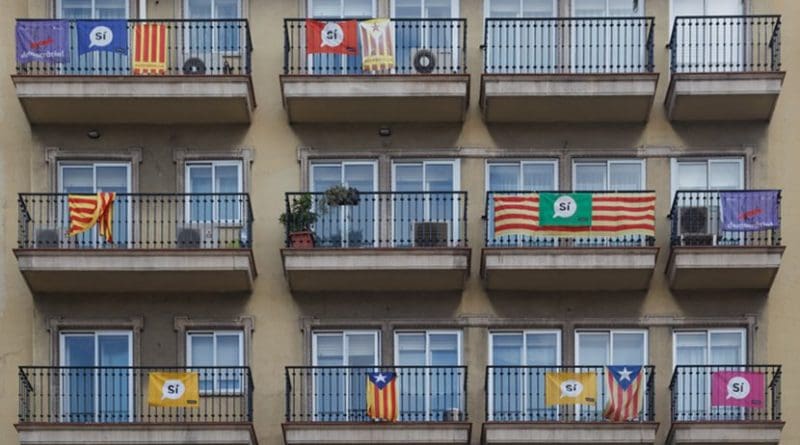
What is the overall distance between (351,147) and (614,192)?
5.04 m

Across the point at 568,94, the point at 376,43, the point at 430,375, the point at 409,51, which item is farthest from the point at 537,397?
the point at 376,43

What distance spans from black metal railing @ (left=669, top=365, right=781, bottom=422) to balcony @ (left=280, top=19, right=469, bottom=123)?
6553mm

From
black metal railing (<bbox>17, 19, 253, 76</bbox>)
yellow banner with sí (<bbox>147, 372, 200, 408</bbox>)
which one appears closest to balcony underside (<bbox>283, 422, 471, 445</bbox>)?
yellow banner with sí (<bbox>147, 372, 200, 408</bbox>)

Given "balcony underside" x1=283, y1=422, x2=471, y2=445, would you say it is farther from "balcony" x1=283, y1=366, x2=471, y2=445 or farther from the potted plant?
→ the potted plant

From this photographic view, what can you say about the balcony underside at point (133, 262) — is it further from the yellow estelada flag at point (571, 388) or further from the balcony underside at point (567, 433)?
the yellow estelada flag at point (571, 388)

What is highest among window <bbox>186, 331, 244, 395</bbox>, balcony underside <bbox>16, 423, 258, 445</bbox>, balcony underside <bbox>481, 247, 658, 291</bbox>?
balcony underside <bbox>481, 247, 658, 291</bbox>

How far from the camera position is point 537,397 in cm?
4666

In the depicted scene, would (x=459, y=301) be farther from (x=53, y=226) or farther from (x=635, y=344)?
(x=53, y=226)

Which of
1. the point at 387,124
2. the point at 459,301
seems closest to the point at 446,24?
the point at 387,124

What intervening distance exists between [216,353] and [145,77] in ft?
17.2

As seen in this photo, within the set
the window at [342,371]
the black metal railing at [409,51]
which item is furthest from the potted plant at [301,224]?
the black metal railing at [409,51]

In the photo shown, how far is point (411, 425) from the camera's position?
4569 cm

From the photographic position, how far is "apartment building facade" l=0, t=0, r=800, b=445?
4644 centimetres

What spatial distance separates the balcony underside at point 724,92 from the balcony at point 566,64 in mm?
524
